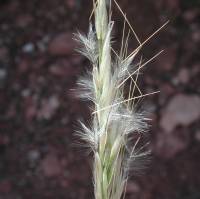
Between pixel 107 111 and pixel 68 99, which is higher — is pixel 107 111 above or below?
above

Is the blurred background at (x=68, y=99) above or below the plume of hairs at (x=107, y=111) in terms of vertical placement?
below

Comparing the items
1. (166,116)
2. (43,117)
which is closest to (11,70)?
(43,117)

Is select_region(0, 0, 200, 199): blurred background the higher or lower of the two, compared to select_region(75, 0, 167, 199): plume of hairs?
lower

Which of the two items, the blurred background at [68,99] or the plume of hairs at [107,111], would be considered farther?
the blurred background at [68,99]

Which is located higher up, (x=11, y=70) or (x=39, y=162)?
(x=11, y=70)

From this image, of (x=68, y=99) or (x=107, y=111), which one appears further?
(x=68, y=99)

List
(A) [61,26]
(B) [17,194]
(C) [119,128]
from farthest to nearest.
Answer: (A) [61,26] → (B) [17,194] → (C) [119,128]

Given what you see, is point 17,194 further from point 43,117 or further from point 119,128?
point 119,128

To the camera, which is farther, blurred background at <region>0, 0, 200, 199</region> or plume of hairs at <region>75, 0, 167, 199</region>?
blurred background at <region>0, 0, 200, 199</region>
